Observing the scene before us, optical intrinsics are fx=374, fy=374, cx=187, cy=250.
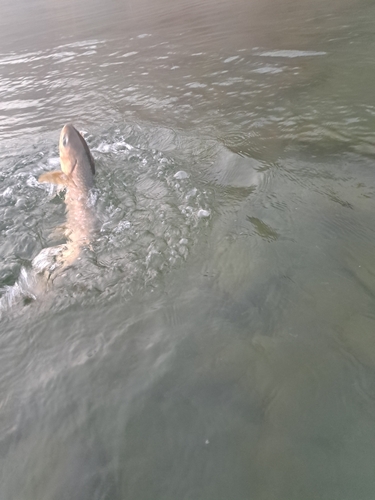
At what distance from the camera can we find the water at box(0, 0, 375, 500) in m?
2.48

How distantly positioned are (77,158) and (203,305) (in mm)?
3192

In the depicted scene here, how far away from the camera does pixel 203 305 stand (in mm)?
3490

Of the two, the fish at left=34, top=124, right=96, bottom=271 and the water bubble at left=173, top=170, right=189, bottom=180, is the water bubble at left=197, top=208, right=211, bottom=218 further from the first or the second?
the fish at left=34, top=124, right=96, bottom=271

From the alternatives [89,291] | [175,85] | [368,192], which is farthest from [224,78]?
[89,291]

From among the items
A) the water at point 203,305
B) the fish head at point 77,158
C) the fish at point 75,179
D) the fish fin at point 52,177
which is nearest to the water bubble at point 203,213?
the water at point 203,305

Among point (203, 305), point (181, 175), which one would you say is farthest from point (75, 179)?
point (203, 305)

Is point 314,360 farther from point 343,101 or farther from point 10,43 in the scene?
point 10,43

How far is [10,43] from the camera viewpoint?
15.1 meters

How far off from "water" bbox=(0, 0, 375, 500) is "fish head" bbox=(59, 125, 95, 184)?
0.27 m

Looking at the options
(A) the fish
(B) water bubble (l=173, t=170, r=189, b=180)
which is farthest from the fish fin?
(B) water bubble (l=173, t=170, r=189, b=180)

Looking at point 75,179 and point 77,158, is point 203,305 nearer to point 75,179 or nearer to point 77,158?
point 75,179

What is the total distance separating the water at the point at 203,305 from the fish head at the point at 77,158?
0.27m

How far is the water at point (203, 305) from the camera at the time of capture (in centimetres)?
248

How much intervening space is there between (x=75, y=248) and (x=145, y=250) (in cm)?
87
